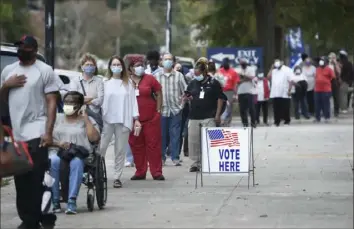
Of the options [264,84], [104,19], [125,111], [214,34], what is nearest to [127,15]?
[104,19]

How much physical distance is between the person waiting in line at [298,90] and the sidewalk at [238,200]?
11571 millimetres

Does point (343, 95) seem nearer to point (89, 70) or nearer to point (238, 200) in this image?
point (89, 70)

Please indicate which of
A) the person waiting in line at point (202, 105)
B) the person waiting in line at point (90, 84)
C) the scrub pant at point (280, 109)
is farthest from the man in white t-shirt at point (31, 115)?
the scrub pant at point (280, 109)

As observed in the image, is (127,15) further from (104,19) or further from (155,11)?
(104,19)

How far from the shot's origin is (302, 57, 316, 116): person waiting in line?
3240 cm

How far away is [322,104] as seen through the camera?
30.4 meters

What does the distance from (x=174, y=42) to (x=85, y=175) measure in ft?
263

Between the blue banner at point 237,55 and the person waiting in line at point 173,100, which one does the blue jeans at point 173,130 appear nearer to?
the person waiting in line at point 173,100

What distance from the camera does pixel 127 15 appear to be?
295 feet

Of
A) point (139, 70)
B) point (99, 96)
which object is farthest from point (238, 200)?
point (139, 70)

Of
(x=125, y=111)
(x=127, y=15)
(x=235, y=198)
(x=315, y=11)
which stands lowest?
(x=235, y=198)

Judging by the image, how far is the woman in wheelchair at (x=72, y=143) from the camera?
12266mm

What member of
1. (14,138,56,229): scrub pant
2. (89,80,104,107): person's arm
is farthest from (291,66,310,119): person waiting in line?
(14,138,56,229): scrub pant

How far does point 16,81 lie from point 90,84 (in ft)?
14.6
